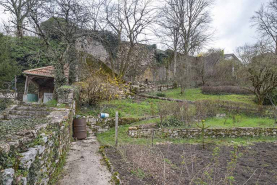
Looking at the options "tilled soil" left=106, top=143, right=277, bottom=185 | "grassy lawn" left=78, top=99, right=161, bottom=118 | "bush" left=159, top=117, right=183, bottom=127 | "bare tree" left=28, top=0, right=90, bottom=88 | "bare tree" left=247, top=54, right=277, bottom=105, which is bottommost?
"tilled soil" left=106, top=143, right=277, bottom=185

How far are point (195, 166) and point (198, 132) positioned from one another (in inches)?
159

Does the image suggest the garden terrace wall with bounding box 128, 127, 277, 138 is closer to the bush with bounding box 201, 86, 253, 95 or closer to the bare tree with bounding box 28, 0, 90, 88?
the bare tree with bounding box 28, 0, 90, 88

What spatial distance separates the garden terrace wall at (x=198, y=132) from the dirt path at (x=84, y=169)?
250 cm

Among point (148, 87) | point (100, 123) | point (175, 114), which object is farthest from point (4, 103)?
point (148, 87)

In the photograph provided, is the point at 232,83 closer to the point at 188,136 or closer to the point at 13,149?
the point at 188,136

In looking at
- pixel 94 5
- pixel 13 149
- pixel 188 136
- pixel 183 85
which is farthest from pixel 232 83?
pixel 13 149

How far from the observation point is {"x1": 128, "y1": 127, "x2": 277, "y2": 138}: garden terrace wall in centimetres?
855

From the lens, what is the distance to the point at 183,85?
18.2m

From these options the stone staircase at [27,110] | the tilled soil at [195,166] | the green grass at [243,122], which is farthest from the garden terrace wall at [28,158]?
the green grass at [243,122]

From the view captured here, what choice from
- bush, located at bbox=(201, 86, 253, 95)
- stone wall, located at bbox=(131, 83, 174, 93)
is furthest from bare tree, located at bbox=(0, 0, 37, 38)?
bush, located at bbox=(201, 86, 253, 95)

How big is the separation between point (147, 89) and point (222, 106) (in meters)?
7.66

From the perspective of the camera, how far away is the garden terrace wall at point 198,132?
855cm

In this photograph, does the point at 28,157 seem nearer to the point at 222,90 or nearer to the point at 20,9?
the point at 20,9

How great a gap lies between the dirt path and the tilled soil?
386mm
